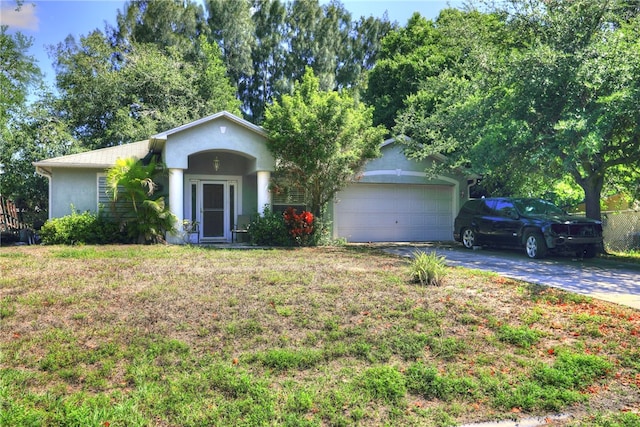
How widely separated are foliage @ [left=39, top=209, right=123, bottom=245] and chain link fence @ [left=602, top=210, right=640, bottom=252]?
52.6ft

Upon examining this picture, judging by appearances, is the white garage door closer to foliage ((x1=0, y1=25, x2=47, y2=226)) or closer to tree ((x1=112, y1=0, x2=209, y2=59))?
foliage ((x1=0, y1=25, x2=47, y2=226))

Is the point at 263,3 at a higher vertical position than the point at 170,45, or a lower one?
higher

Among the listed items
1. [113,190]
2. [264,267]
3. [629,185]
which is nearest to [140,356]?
[264,267]

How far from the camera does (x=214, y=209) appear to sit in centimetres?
1617

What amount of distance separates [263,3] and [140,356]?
107 feet

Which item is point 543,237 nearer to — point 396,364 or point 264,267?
point 264,267

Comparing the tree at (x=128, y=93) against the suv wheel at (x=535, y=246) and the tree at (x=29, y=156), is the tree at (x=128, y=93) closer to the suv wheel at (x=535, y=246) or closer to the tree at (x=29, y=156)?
the tree at (x=29, y=156)

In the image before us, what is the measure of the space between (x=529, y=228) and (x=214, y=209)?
401 inches

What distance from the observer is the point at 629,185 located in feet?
47.4

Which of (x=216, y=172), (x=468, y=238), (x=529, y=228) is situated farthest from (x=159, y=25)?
(x=529, y=228)

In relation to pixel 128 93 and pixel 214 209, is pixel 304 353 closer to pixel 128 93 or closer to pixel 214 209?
pixel 214 209

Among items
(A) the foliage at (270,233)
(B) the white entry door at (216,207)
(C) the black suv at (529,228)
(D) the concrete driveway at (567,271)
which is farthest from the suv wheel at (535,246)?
(B) the white entry door at (216,207)

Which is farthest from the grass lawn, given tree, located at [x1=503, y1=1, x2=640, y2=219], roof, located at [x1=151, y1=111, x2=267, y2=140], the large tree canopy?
roof, located at [x1=151, y1=111, x2=267, y2=140]

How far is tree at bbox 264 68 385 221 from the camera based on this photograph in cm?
1363
